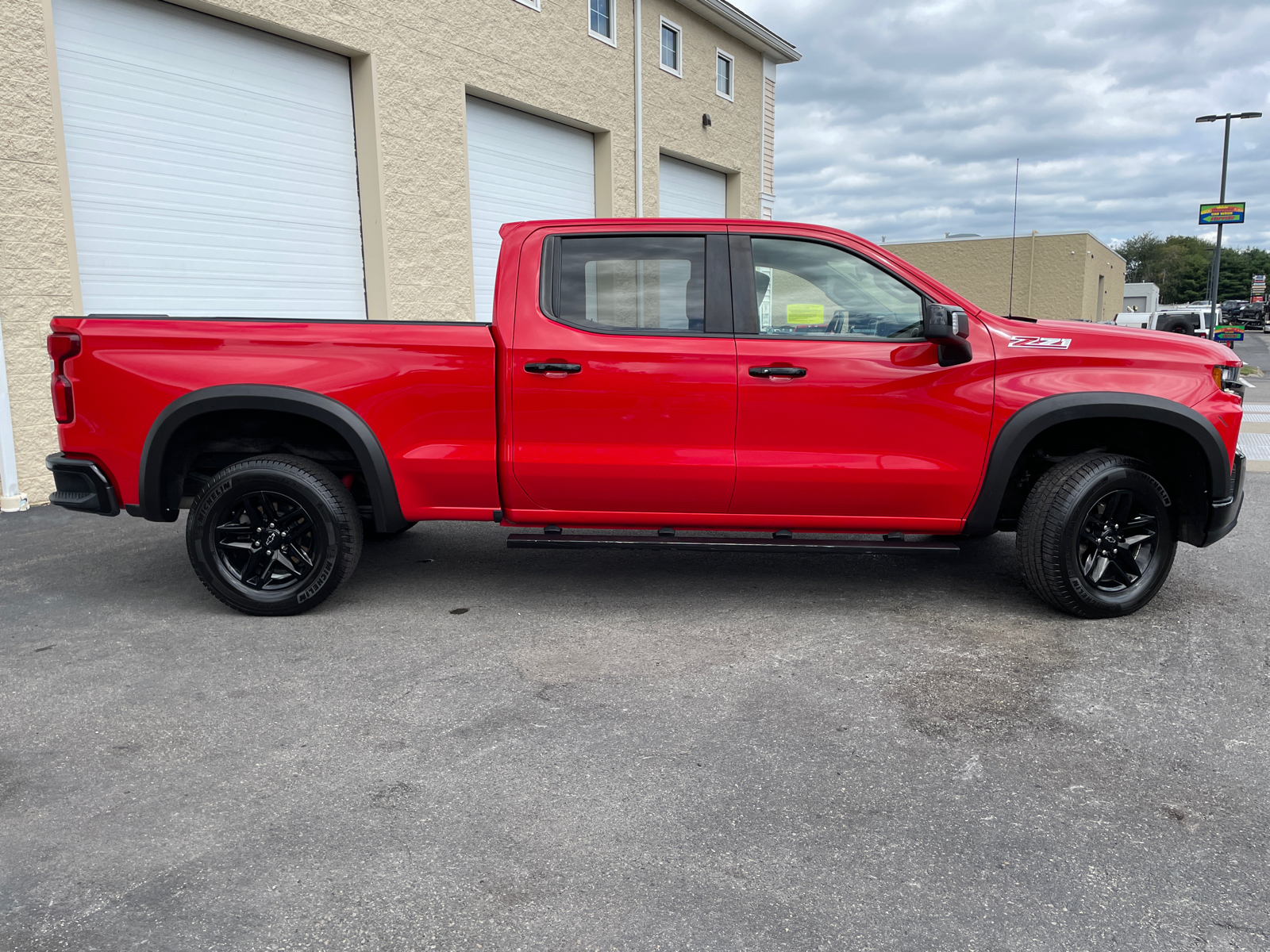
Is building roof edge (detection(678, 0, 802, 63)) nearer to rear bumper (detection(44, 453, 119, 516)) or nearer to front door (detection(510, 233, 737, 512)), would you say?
front door (detection(510, 233, 737, 512))

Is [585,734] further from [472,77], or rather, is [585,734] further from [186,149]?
[472,77]

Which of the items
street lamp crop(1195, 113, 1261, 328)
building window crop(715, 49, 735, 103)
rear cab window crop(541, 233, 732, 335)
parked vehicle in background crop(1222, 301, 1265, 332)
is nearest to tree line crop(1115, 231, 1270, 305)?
parked vehicle in background crop(1222, 301, 1265, 332)

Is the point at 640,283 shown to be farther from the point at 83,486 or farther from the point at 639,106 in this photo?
the point at 639,106

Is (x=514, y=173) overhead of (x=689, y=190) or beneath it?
beneath

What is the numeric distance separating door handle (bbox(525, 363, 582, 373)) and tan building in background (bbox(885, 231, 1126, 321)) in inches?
1455

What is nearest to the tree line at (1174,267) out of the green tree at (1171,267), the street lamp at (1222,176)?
the green tree at (1171,267)

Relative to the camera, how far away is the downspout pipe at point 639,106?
46.9 feet

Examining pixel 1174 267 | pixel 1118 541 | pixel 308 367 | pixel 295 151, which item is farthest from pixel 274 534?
pixel 1174 267

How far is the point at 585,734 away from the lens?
10.8ft

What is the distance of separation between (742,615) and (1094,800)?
2.02m

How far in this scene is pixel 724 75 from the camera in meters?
17.5

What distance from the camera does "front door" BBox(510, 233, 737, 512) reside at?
4359 mm

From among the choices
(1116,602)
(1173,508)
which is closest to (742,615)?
(1116,602)

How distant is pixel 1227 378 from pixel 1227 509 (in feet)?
2.08
